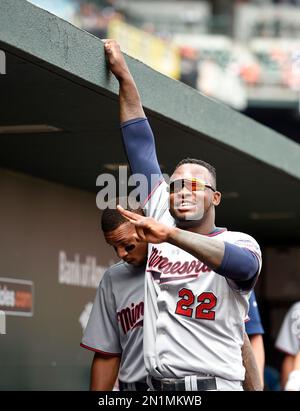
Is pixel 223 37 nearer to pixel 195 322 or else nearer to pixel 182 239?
pixel 195 322

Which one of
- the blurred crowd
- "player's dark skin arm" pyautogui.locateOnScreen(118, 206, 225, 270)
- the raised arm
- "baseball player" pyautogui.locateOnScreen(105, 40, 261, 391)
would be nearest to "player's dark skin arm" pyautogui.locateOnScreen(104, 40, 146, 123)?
the raised arm

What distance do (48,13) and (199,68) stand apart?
17.7 meters

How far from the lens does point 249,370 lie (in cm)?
503

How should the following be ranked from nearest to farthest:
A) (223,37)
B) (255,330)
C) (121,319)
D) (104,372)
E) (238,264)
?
1. (238,264)
2. (121,319)
3. (104,372)
4. (255,330)
5. (223,37)

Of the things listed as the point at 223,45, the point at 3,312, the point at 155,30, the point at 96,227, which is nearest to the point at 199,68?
the point at 223,45

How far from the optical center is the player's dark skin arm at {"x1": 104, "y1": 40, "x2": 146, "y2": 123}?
16.6 ft

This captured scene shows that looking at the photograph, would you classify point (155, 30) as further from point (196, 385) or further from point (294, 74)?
point (196, 385)

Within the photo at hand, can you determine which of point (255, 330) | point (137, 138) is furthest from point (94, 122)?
point (255, 330)

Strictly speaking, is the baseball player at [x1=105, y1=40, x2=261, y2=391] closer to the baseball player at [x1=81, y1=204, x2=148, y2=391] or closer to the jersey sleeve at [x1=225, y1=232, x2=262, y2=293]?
the jersey sleeve at [x1=225, y1=232, x2=262, y2=293]

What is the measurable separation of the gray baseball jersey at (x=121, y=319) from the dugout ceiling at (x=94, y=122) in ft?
3.11

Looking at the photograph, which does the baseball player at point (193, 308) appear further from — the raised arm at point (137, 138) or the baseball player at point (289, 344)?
the baseball player at point (289, 344)

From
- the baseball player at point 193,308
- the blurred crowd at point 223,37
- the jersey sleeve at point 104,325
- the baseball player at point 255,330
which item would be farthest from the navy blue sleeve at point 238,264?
the blurred crowd at point 223,37

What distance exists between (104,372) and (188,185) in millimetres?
1428

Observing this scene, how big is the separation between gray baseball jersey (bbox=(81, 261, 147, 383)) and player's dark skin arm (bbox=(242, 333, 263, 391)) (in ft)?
1.73
